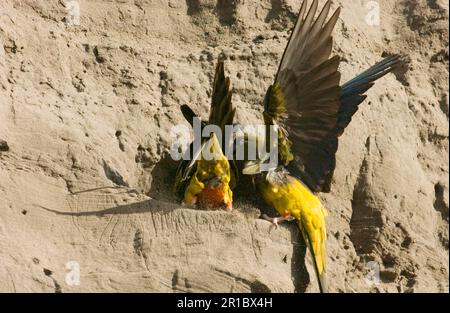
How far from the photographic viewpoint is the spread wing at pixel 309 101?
5.69m

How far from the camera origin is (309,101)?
5.79 metres

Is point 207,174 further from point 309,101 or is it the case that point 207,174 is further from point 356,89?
point 356,89

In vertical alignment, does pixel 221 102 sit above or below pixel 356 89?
below

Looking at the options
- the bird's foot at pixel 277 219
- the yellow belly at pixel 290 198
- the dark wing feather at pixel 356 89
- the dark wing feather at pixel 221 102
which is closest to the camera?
the dark wing feather at pixel 221 102

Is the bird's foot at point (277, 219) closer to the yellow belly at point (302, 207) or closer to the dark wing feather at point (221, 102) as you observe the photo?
the yellow belly at point (302, 207)

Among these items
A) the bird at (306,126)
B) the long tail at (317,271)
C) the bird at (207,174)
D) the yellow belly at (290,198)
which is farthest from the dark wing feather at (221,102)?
the long tail at (317,271)

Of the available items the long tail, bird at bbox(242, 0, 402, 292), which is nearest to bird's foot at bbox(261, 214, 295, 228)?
bird at bbox(242, 0, 402, 292)

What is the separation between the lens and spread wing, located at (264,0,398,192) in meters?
5.69

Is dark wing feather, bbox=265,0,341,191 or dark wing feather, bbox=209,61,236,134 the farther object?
dark wing feather, bbox=265,0,341,191

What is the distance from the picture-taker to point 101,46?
6.14 metres

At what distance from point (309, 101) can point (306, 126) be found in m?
0.15

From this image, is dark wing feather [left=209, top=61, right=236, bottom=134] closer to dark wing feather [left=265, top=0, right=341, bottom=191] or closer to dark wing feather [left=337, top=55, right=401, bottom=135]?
dark wing feather [left=265, top=0, right=341, bottom=191]

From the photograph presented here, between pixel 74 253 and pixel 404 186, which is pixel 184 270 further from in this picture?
pixel 404 186

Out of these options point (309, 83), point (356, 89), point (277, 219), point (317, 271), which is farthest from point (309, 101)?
point (317, 271)
